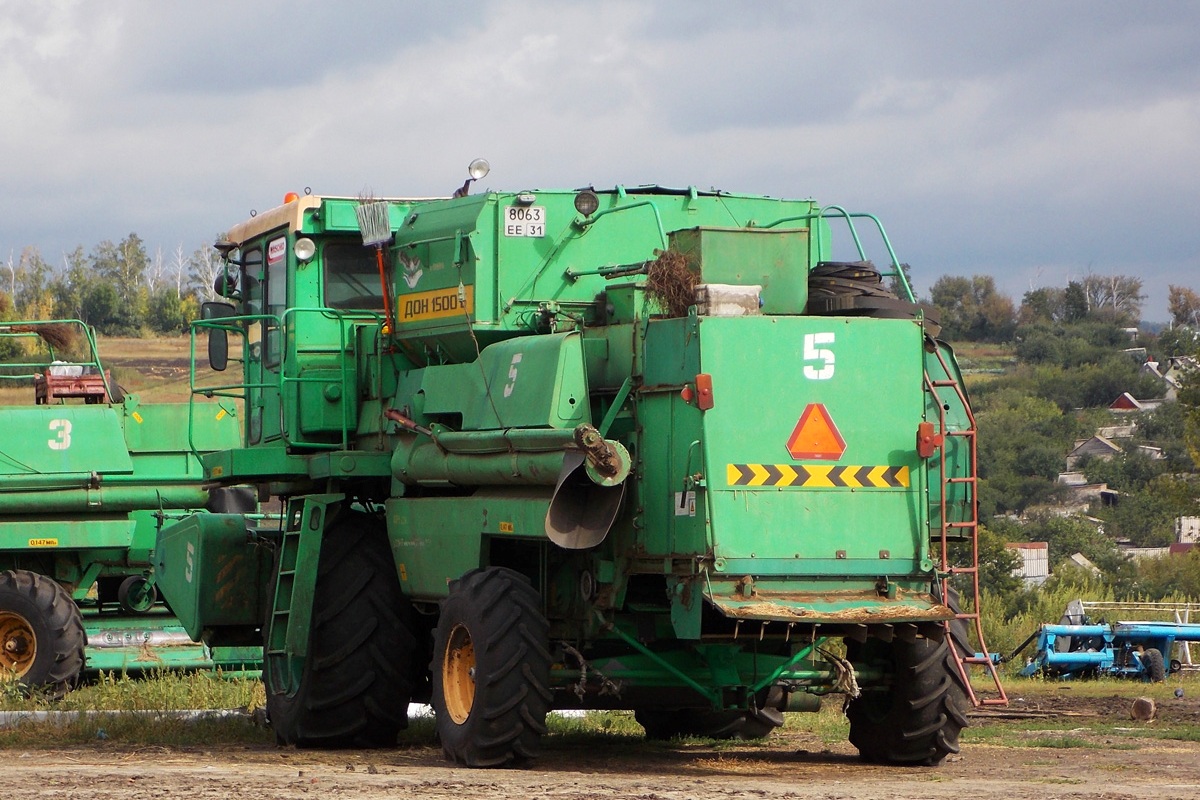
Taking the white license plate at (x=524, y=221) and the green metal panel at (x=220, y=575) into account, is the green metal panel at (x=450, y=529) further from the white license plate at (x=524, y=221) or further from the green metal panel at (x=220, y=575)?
the green metal panel at (x=220, y=575)

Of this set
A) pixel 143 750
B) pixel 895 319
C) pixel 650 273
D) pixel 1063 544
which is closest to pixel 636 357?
pixel 650 273

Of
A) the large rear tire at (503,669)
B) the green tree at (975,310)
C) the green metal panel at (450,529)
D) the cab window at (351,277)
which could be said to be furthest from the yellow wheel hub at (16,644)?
the green tree at (975,310)

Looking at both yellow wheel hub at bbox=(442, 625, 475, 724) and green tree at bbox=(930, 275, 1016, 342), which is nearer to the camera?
yellow wheel hub at bbox=(442, 625, 475, 724)

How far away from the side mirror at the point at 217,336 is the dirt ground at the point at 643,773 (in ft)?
10.2

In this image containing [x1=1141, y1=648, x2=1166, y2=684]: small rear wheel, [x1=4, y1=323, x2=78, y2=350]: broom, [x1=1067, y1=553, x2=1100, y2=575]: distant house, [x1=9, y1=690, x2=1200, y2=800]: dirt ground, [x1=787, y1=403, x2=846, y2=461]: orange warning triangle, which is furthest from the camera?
[x1=1067, y1=553, x2=1100, y2=575]: distant house

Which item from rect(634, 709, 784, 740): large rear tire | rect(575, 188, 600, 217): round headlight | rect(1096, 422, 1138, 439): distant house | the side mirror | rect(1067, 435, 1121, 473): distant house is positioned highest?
rect(575, 188, 600, 217): round headlight

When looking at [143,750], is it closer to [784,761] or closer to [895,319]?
[784,761]

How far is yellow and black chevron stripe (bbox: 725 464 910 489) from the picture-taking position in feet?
33.5

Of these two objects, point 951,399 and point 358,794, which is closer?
point 358,794

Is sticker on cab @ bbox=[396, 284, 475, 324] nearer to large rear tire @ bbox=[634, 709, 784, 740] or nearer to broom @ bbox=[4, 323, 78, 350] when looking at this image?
large rear tire @ bbox=[634, 709, 784, 740]

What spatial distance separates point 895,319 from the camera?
10781 mm

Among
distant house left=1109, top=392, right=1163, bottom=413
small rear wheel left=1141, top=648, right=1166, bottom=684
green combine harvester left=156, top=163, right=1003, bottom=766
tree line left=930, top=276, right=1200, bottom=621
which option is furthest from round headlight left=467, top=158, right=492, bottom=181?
distant house left=1109, top=392, right=1163, bottom=413

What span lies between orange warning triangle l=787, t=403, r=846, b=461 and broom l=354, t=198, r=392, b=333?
3926mm

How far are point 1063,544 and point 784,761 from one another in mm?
49308
